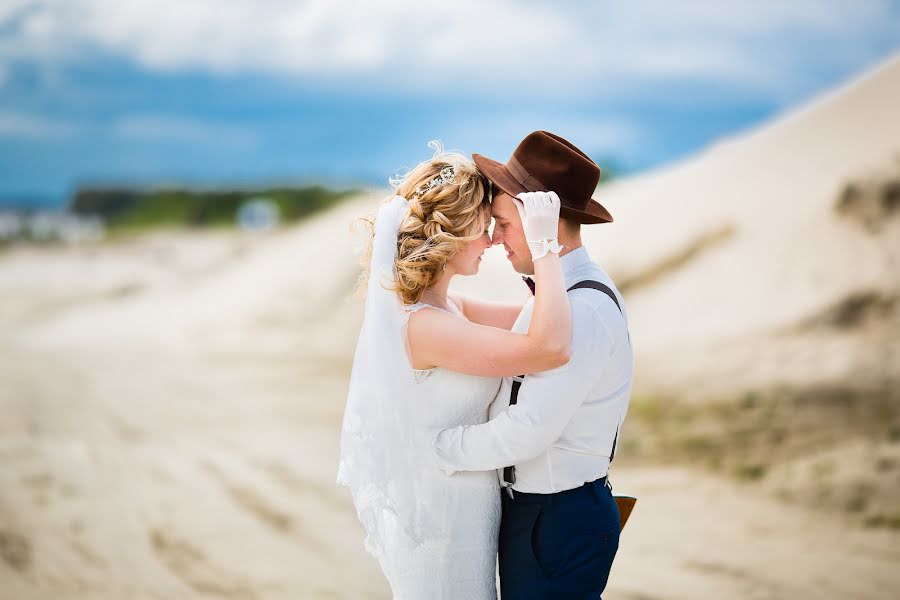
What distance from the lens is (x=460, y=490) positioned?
311 cm

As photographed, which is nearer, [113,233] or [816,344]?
[816,344]

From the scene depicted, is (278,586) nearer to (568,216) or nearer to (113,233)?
(568,216)

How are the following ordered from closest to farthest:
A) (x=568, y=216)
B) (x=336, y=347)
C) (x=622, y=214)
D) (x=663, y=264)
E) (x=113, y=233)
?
(x=568, y=216), (x=663, y=264), (x=336, y=347), (x=622, y=214), (x=113, y=233)

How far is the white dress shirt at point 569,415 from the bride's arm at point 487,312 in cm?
68

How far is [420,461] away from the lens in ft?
10.3

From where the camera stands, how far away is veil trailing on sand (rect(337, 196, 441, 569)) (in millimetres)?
3117

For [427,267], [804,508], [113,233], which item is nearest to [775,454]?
[804,508]

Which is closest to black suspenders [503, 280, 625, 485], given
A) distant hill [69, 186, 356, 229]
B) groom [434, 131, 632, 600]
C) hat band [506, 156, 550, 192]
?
groom [434, 131, 632, 600]

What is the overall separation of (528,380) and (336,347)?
11.9 m

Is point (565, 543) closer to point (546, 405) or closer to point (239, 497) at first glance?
point (546, 405)

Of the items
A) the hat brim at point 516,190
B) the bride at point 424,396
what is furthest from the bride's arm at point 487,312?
the hat brim at point 516,190

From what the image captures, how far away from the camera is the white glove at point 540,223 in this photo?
9.46 ft

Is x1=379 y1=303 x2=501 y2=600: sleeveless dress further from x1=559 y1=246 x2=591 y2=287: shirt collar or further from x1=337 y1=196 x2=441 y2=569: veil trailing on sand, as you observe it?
x1=559 y1=246 x2=591 y2=287: shirt collar

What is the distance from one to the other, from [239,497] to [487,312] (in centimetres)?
472
